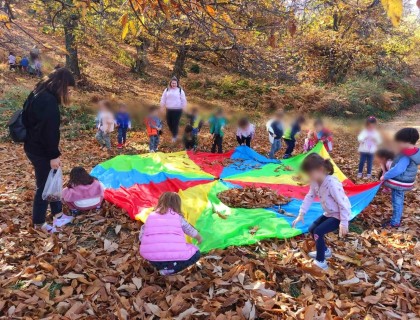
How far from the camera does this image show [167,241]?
327cm

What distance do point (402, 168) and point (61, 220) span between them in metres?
4.41

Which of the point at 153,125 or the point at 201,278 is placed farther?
the point at 153,125

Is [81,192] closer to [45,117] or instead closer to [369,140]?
[45,117]

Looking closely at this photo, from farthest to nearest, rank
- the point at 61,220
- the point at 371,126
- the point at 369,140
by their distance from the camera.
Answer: the point at 369,140 < the point at 371,126 < the point at 61,220

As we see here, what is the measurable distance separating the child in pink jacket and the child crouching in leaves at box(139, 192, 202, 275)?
164 centimetres

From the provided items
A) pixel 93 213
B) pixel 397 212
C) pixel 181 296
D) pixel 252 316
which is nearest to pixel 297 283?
pixel 252 316

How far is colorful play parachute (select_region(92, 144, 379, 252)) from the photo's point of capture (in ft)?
14.6

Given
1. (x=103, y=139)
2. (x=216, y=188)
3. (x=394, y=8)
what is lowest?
(x=103, y=139)

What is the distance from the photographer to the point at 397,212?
A: 4816mm

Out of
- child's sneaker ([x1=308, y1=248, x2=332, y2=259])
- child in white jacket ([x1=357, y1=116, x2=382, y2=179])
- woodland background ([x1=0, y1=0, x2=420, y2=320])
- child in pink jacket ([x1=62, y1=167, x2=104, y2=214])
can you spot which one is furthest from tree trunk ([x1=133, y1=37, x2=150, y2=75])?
child's sneaker ([x1=308, y1=248, x2=332, y2=259])

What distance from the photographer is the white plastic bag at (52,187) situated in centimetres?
384

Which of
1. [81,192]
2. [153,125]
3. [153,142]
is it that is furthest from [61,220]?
[153,142]

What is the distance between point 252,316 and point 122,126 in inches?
264

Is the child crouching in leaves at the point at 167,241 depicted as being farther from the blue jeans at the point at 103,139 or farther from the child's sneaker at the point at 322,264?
the blue jeans at the point at 103,139
